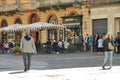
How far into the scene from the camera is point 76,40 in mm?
41656

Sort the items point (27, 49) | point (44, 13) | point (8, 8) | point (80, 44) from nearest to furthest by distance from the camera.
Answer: point (27, 49)
point (80, 44)
point (44, 13)
point (8, 8)

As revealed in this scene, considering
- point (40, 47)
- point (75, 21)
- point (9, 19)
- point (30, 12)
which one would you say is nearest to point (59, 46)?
point (40, 47)

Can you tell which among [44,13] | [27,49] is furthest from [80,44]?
[27,49]

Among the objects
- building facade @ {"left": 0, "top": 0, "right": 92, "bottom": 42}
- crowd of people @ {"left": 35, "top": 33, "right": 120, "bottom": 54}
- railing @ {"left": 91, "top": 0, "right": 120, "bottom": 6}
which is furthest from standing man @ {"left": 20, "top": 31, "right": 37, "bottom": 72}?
building facade @ {"left": 0, "top": 0, "right": 92, "bottom": 42}

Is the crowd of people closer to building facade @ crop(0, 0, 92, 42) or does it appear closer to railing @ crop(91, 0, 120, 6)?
building facade @ crop(0, 0, 92, 42)

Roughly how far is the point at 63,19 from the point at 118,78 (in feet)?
96.8

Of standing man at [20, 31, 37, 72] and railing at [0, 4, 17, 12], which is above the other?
railing at [0, 4, 17, 12]

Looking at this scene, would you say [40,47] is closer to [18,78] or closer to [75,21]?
[75,21]

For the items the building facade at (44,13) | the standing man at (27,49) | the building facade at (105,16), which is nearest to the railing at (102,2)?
the building facade at (105,16)

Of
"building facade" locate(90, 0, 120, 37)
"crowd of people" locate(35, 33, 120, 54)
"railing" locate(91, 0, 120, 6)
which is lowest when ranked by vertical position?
"crowd of people" locate(35, 33, 120, 54)

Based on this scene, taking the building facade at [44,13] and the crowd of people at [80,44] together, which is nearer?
the crowd of people at [80,44]

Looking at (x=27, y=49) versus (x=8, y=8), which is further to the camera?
(x=8, y=8)

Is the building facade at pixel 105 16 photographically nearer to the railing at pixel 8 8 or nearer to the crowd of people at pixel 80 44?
the crowd of people at pixel 80 44

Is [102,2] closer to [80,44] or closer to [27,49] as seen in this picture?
[80,44]
